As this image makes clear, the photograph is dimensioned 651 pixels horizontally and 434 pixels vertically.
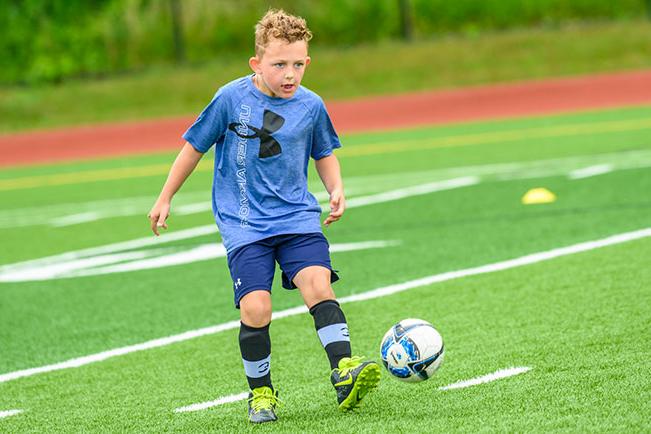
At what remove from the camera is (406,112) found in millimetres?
28094

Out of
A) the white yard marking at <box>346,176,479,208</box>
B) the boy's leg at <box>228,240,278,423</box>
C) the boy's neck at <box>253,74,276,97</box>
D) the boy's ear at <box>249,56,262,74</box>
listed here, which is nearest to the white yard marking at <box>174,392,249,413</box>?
the boy's leg at <box>228,240,278,423</box>

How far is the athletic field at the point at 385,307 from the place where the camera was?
5.39 meters

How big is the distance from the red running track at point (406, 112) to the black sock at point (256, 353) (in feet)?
66.3

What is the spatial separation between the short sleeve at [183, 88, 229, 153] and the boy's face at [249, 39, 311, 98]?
0.23 m

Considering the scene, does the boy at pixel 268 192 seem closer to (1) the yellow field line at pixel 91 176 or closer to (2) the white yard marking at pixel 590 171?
(2) the white yard marking at pixel 590 171

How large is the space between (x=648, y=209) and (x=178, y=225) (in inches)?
193

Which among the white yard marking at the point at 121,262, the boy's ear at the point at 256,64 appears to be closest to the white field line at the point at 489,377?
the boy's ear at the point at 256,64

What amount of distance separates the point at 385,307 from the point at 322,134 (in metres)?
2.33

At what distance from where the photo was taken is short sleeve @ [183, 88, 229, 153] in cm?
562

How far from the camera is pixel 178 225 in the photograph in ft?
43.3

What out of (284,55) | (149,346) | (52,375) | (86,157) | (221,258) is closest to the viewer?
(284,55)

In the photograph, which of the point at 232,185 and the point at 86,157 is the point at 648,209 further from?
the point at 86,157

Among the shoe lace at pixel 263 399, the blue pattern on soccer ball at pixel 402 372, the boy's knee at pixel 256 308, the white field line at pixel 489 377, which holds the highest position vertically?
the boy's knee at pixel 256 308

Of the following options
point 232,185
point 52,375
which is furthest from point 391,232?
point 232,185
